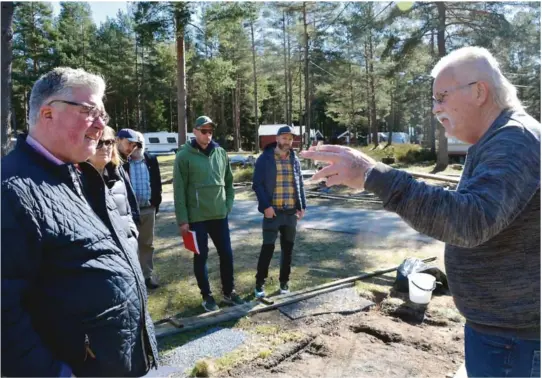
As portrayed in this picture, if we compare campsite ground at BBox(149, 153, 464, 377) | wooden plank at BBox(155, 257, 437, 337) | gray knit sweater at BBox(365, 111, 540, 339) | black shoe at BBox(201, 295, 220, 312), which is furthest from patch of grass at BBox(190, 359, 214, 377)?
gray knit sweater at BBox(365, 111, 540, 339)

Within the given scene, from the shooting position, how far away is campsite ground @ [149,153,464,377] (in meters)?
3.21

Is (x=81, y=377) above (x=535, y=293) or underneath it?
underneath

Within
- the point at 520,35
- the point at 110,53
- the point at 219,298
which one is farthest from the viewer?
Answer: the point at 110,53

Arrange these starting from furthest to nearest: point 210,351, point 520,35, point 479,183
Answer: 1. point 520,35
2. point 210,351
3. point 479,183

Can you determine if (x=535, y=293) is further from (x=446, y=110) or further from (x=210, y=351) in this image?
(x=210, y=351)

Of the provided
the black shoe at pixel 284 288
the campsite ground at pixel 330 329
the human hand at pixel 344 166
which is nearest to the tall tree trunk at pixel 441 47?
the campsite ground at pixel 330 329

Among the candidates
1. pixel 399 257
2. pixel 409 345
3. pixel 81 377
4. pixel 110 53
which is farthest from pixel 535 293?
pixel 110 53

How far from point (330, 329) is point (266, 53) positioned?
1313 inches

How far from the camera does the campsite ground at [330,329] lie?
3.21m

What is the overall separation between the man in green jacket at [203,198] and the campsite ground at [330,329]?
48 centimetres

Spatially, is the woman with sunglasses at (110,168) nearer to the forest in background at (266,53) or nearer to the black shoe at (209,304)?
the black shoe at (209,304)

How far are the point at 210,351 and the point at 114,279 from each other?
7.02ft

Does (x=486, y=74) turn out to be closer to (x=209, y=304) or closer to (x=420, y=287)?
(x=420, y=287)

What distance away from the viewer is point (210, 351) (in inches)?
136
